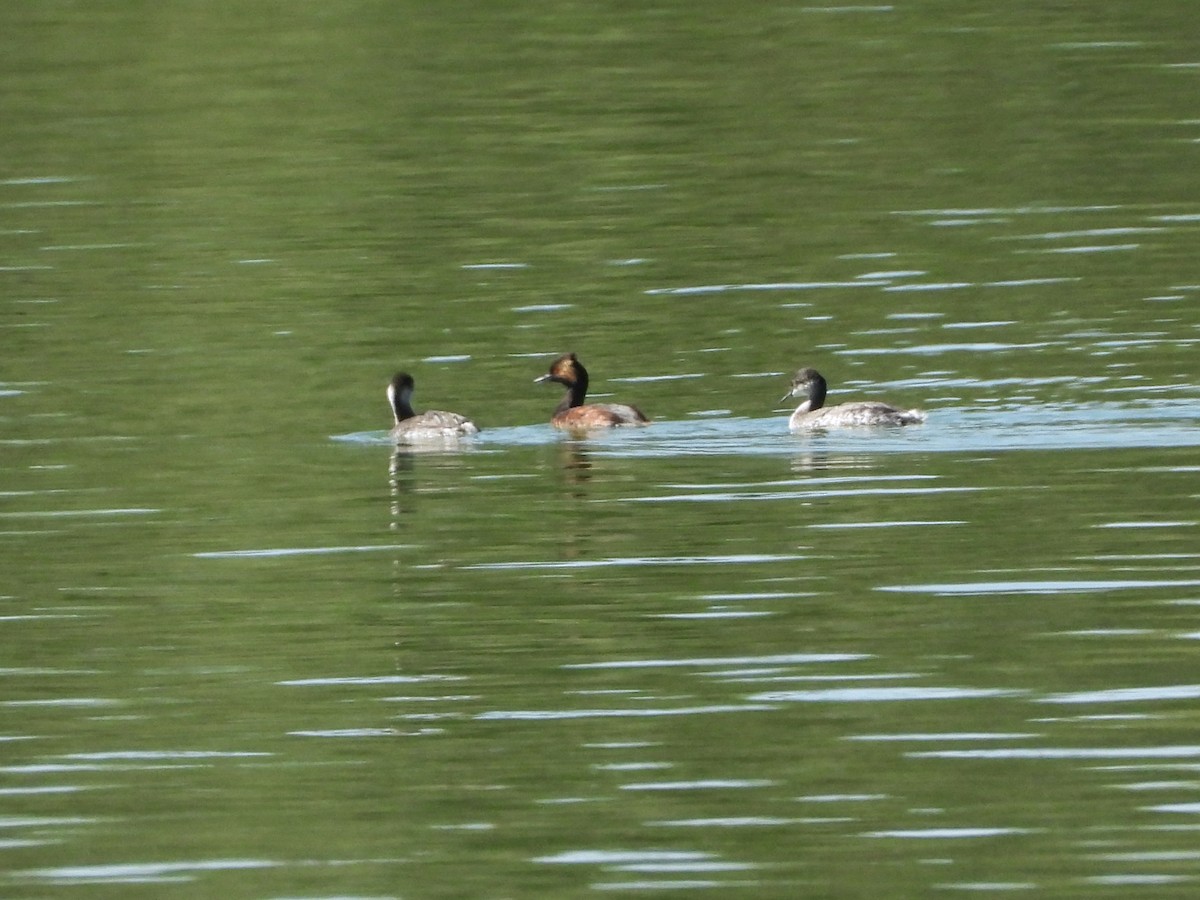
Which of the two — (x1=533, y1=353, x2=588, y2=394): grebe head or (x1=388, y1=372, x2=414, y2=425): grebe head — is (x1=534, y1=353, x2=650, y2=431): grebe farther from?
(x1=388, y1=372, x2=414, y2=425): grebe head

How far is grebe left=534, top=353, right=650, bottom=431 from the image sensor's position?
64.4 feet

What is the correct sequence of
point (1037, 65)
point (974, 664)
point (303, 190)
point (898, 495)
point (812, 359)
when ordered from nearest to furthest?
point (974, 664)
point (898, 495)
point (812, 359)
point (303, 190)
point (1037, 65)

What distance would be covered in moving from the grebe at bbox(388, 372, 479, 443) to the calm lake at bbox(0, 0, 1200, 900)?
226 mm

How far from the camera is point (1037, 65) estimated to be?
120 feet

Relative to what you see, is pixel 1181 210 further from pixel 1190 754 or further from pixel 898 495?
pixel 1190 754

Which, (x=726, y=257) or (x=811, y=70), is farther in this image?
(x=811, y=70)

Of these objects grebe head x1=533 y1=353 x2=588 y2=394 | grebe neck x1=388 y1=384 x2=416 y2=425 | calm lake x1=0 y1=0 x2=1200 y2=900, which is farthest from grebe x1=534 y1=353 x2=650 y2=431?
grebe neck x1=388 y1=384 x2=416 y2=425

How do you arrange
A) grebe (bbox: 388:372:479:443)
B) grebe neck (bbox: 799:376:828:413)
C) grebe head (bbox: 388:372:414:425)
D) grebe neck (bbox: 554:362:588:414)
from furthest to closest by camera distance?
1. grebe neck (bbox: 554:362:588:414)
2. grebe head (bbox: 388:372:414:425)
3. grebe neck (bbox: 799:376:828:413)
4. grebe (bbox: 388:372:479:443)

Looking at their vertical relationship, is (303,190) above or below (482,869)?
above

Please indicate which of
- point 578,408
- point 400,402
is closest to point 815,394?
point 578,408

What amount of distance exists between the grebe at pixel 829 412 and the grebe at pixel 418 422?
7.48ft

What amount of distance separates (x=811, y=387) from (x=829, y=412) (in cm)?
64

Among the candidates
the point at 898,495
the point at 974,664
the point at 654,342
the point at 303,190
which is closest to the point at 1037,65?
the point at 303,190

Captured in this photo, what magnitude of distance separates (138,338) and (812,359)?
583 cm
